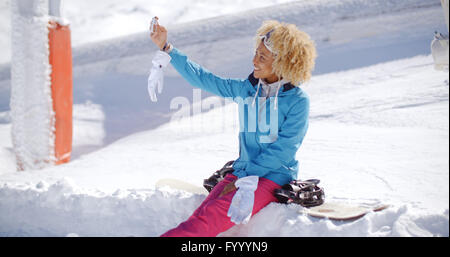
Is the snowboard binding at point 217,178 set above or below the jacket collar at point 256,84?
below

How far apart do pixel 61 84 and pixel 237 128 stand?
4.92 feet

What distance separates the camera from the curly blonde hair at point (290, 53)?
1.48 m

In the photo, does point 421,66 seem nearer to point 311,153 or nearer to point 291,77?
point 311,153

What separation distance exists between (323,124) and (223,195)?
2156 millimetres

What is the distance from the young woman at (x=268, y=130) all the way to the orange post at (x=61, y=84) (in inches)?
76.6

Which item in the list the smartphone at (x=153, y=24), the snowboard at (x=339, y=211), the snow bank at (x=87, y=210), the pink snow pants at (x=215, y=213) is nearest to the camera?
the pink snow pants at (x=215, y=213)

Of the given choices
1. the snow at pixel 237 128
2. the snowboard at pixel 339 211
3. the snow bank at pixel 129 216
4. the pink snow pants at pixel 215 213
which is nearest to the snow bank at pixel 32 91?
the snow at pixel 237 128

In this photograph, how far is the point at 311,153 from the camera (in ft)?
9.32

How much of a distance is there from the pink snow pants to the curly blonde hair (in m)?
0.40
